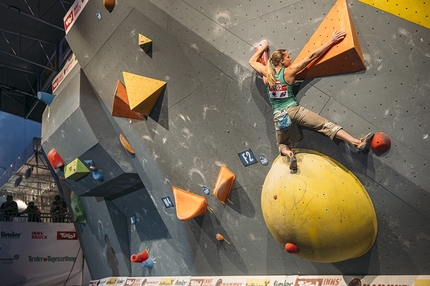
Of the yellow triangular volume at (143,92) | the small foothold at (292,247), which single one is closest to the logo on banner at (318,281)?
the small foothold at (292,247)

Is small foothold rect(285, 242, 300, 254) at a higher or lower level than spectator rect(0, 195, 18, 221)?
lower

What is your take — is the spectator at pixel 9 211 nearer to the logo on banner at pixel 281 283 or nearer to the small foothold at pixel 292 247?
the logo on banner at pixel 281 283

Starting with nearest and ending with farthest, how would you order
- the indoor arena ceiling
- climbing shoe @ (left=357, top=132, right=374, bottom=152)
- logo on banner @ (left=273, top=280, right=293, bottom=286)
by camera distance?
climbing shoe @ (left=357, top=132, right=374, bottom=152)
logo on banner @ (left=273, top=280, right=293, bottom=286)
the indoor arena ceiling

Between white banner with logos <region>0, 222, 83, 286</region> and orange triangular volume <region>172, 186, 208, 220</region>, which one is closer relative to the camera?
orange triangular volume <region>172, 186, 208, 220</region>

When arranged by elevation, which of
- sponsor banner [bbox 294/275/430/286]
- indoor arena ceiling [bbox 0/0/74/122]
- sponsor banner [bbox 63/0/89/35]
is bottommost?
sponsor banner [bbox 294/275/430/286]

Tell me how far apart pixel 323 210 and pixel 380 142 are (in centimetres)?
74

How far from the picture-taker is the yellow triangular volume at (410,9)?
10.2ft

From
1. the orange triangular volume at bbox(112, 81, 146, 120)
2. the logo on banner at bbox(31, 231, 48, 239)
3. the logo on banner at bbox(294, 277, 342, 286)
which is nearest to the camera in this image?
the logo on banner at bbox(294, 277, 342, 286)

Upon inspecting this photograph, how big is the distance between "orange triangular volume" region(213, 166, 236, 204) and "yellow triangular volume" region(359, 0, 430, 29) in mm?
2310

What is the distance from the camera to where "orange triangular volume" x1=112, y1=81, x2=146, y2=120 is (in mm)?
5484

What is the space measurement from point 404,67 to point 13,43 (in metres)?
10.6

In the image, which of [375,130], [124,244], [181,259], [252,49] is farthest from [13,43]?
[375,130]

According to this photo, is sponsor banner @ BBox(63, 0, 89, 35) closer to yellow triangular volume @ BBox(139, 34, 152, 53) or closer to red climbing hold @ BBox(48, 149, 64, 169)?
yellow triangular volume @ BBox(139, 34, 152, 53)

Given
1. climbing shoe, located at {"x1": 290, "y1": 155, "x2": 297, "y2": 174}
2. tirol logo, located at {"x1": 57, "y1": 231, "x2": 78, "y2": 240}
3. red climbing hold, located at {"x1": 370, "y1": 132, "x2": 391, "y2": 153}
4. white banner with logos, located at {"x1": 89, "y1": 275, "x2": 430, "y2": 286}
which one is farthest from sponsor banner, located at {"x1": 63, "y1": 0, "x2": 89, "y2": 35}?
tirol logo, located at {"x1": 57, "y1": 231, "x2": 78, "y2": 240}
